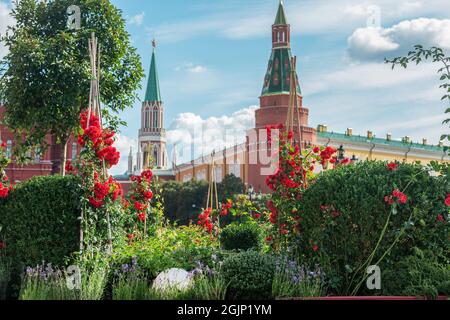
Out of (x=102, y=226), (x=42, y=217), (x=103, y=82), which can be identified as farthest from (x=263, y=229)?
(x=103, y=82)

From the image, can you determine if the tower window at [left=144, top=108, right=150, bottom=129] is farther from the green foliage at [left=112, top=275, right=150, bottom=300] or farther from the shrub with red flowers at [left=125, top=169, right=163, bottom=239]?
the green foliage at [left=112, top=275, right=150, bottom=300]

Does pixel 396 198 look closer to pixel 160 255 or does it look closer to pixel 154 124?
pixel 160 255

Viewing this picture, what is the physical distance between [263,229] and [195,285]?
3766mm

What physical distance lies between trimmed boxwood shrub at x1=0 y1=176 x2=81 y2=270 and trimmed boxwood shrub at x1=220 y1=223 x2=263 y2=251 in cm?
283

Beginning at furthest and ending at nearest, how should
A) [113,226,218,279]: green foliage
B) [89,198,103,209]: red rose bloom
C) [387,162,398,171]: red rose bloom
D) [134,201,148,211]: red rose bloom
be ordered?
[134,201,148,211]: red rose bloom
[89,198,103,209]: red rose bloom
[113,226,218,279]: green foliage
[387,162,398,171]: red rose bloom

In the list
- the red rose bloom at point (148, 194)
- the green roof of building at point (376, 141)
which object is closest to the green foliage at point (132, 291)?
the red rose bloom at point (148, 194)

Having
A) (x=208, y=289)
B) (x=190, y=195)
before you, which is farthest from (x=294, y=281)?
(x=190, y=195)

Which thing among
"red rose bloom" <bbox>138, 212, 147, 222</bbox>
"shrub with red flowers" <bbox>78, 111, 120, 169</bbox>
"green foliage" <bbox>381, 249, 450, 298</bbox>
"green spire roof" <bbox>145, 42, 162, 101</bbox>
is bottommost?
"green foliage" <bbox>381, 249, 450, 298</bbox>

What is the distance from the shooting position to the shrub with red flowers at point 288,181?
25.8ft

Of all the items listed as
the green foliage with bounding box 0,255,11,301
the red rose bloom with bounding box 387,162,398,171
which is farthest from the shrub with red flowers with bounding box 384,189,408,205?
the green foliage with bounding box 0,255,11,301

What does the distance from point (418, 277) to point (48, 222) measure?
14.3ft

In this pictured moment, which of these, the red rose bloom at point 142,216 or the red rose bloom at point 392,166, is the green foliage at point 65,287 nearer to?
the red rose bloom at point 142,216

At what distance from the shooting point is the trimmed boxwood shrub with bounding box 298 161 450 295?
648 cm

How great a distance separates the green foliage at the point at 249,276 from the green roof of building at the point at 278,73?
59.3 metres
